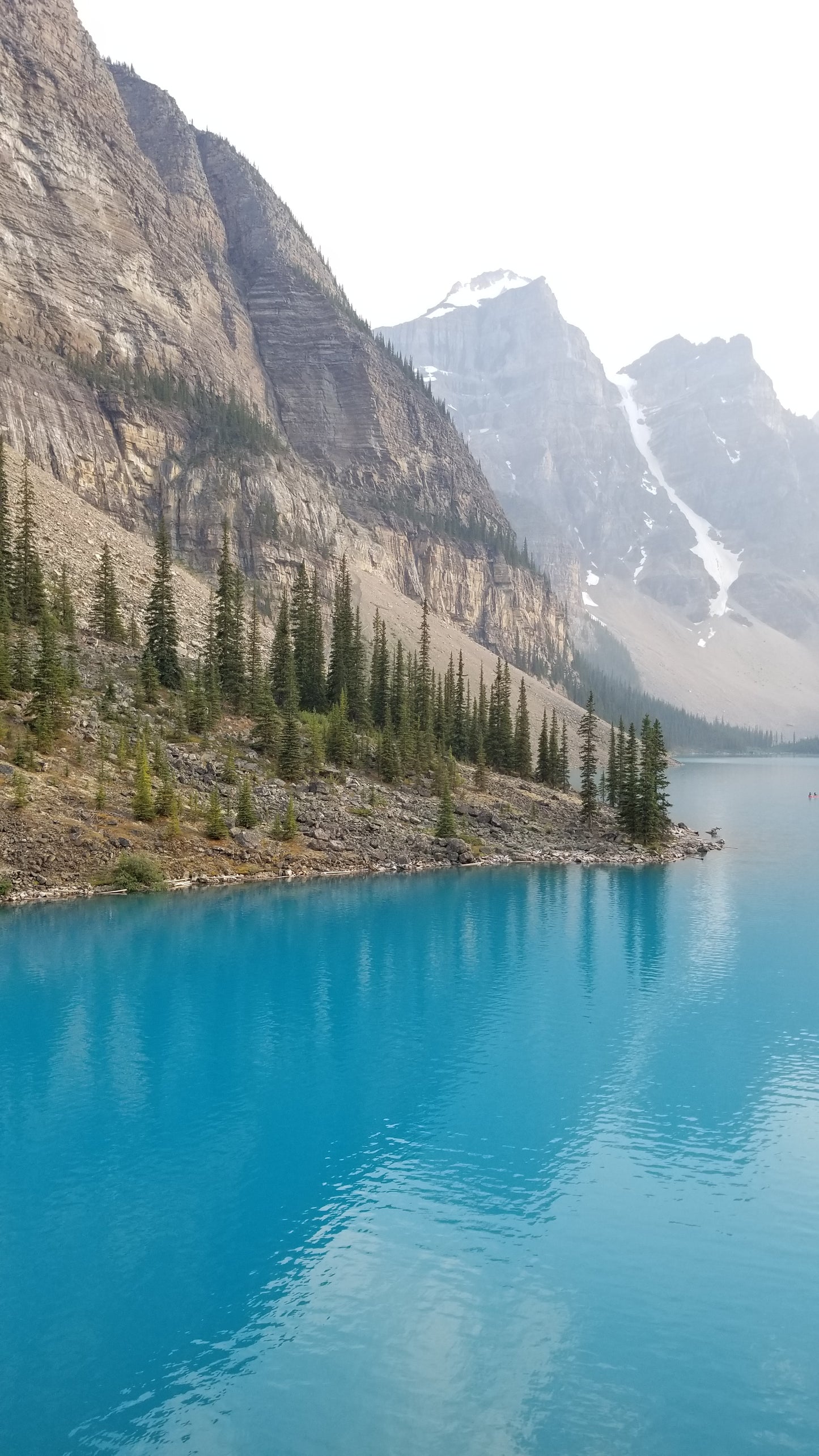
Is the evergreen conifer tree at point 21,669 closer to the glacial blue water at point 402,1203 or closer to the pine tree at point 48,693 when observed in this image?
the pine tree at point 48,693

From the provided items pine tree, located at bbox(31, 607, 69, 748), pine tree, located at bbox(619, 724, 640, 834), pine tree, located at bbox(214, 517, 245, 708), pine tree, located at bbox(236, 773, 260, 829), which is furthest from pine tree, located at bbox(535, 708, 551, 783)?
pine tree, located at bbox(31, 607, 69, 748)

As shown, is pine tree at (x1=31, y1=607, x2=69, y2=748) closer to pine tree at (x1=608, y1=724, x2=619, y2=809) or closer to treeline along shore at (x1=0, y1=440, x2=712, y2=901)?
treeline along shore at (x1=0, y1=440, x2=712, y2=901)

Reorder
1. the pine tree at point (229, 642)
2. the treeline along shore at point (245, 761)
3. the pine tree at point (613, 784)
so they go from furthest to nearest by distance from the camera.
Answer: the pine tree at point (229, 642) → the pine tree at point (613, 784) → the treeline along shore at point (245, 761)

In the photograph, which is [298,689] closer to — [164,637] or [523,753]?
[164,637]

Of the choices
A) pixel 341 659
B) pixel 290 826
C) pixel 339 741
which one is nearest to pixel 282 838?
pixel 290 826

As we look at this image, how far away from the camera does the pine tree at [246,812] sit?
56.8m

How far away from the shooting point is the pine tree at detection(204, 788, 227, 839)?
54594mm

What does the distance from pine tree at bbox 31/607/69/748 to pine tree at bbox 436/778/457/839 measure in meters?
28.2

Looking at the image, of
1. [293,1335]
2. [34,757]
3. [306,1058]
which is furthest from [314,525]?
[293,1335]

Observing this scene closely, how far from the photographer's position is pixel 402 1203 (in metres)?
19.5

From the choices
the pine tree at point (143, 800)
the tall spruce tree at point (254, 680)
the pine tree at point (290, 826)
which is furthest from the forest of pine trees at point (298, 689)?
the pine tree at point (290, 826)

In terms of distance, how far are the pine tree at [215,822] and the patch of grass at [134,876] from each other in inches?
243

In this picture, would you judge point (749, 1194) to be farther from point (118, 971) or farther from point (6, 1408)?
point (118, 971)

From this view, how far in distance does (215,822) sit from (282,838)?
5.28 m
